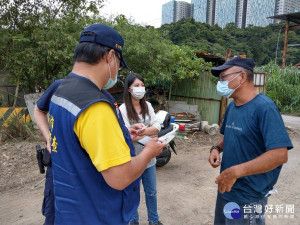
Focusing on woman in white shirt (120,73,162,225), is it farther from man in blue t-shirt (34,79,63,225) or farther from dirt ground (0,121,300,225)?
man in blue t-shirt (34,79,63,225)

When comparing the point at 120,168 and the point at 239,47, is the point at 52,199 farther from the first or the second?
the point at 239,47

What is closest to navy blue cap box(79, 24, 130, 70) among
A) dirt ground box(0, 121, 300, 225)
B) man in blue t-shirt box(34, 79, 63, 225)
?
man in blue t-shirt box(34, 79, 63, 225)

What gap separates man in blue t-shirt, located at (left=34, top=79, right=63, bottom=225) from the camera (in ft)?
6.46

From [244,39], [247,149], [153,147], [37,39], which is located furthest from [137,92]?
[244,39]

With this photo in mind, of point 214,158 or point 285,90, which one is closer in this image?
point 214,158

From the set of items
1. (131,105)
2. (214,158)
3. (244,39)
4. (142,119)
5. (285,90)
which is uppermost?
(244,39)

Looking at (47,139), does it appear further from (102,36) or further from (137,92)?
(137,92)

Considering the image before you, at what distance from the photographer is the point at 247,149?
1863mm

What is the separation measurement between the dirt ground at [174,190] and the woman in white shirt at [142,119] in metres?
0.42

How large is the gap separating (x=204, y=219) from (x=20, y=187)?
2.99 metres

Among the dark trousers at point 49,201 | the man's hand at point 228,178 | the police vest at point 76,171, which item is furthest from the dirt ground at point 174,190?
the police vest at point 76,171

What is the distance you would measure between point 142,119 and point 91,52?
1665 millimetres

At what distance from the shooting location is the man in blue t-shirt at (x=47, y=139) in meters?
1.97

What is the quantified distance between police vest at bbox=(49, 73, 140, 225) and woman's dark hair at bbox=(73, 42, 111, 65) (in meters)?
0.11
